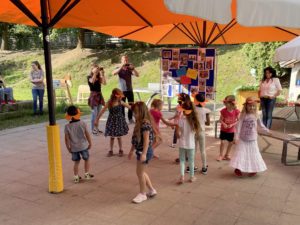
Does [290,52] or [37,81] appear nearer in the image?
[290,52]

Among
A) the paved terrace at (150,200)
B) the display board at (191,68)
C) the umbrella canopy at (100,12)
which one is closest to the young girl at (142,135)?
the paved terrace at (150,200)

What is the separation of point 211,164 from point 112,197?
218cm

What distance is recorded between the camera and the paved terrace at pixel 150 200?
155 inches

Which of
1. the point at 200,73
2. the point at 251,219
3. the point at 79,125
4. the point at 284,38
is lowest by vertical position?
the point at 251,219

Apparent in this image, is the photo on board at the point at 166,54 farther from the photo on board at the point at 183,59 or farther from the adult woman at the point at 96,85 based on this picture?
the adult woman at the point at 96,85

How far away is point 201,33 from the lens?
Answer: 9414 mm

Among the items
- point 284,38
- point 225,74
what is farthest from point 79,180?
point 225,74

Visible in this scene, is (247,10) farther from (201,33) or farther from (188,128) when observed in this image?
(201,33)

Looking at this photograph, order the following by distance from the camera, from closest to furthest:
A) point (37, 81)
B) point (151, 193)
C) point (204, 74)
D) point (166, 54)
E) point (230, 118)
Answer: point (151, 193) → point (230, 118) → point (204, 74) → point (166, 54) → point (37, 81)

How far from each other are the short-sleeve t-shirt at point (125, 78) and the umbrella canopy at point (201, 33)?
2.91ft

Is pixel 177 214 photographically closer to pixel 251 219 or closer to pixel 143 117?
pixel 251 219

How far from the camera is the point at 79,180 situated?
5125 millimetres

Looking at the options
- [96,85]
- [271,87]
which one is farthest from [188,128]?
[271,87]

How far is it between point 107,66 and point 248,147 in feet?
62.6
